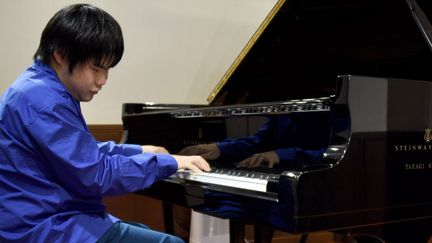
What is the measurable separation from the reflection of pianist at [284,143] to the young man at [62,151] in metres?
0.53

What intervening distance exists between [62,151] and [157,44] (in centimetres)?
232

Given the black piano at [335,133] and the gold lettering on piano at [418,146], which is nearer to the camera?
the black piano at [335,133]

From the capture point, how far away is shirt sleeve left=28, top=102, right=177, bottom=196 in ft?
4.25

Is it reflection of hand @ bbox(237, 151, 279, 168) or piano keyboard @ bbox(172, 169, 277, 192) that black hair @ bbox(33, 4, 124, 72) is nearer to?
piano keyboard @ bbox(172, 169, 277, 192)

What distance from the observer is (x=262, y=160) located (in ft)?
6.12

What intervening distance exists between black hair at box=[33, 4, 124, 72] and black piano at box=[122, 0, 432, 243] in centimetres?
60

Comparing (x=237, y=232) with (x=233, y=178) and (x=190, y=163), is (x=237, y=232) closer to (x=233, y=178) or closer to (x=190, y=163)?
(x=233, y=178)

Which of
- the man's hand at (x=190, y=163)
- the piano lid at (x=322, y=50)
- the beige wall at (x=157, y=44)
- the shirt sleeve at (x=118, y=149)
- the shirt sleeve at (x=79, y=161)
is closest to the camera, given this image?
the shirt sleeve at (x=79, y=161)

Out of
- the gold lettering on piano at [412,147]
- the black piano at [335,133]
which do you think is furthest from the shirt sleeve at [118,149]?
the gold lettering on piano at [412,147]

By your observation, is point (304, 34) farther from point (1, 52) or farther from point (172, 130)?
point (1, 52)

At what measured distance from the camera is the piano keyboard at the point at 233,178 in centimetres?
158

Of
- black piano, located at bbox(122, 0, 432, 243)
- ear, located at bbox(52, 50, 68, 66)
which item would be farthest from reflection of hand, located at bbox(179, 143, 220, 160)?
ear, located at bbox(52, 50, 68, 66)

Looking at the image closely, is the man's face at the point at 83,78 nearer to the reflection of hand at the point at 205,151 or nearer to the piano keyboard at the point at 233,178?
the piano keyboard at the point at 233,178

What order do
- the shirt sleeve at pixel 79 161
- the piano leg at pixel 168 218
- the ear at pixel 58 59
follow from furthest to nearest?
1. the piano leg at pixel 168 218
2. the ear at pixel 58 59
3. the shirt sleeve at pixel 79 161
